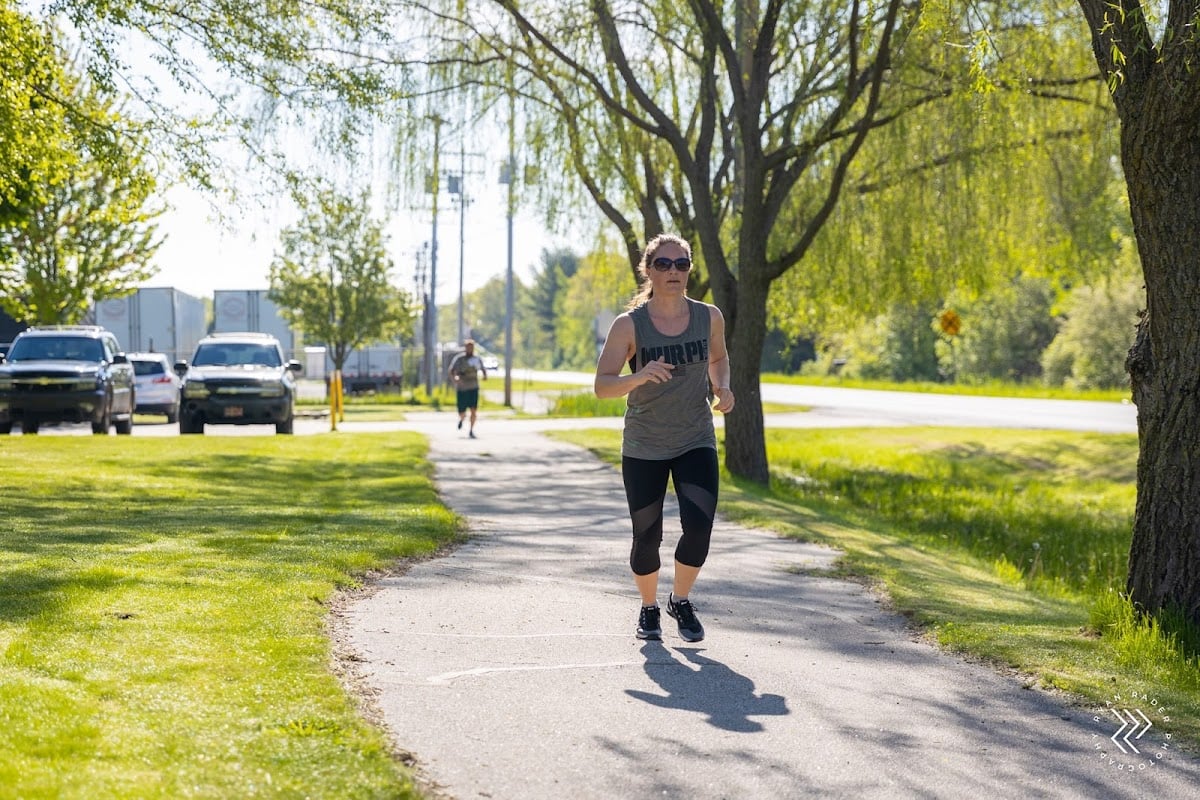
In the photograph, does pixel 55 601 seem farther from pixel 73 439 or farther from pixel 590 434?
pixel 590 434

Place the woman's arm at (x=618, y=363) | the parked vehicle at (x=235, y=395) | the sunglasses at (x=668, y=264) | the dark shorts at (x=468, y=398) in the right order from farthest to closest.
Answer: the parked vehicle at (x=235, y=395), the dark shorts at (x=468, y=398), the sunglasses at (x=668, y=264), the woman's arm at (x=618, y=363)

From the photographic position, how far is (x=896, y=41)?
57.4 ft

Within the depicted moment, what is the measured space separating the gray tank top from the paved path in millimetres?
1005

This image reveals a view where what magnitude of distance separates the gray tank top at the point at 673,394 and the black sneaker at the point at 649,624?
32.9 inches

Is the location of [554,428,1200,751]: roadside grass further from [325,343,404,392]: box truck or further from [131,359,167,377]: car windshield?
[325,343,404,392]: box truck

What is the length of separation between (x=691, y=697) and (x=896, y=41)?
12901 millimetres

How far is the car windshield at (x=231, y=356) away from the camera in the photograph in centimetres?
2769

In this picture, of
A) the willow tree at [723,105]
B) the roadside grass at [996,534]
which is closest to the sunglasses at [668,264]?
the roadside grass at [996,534]

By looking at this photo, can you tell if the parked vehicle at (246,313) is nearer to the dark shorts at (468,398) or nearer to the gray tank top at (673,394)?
the dark shorts at (468,398)

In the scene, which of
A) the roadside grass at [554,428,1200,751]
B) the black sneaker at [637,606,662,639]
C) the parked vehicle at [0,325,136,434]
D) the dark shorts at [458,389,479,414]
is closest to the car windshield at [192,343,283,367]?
the parked vehicle at [0,325,136,434]

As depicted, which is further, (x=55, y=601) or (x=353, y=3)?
(x=353, y=3)

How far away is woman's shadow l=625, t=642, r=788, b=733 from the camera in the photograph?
5891 mm

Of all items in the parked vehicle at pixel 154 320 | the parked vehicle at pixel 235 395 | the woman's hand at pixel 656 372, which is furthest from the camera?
the parked vehicle at pixel 154 320

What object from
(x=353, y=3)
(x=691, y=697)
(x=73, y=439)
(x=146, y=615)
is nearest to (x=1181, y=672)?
(x=691, y=697)
